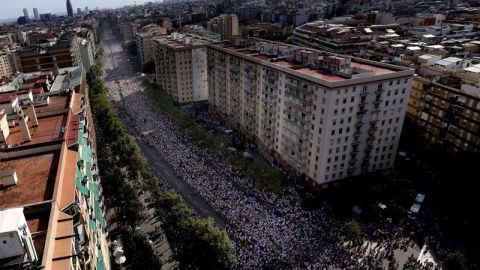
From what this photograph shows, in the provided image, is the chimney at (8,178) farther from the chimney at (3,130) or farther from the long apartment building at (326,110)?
the long apartment building at (326,110)

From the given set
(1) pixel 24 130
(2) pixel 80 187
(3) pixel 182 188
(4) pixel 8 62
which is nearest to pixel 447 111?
(3) pixel 182 188

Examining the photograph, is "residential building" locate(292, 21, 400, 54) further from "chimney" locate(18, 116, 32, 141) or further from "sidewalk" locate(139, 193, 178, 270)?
"chimney" locate(18, 116, 32, 141)

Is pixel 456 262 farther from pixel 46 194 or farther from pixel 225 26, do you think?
pixel 225 26

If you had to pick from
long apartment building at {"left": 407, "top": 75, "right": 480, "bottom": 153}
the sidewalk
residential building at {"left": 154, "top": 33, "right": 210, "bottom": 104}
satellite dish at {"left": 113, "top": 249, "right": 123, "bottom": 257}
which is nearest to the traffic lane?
the sidewalk

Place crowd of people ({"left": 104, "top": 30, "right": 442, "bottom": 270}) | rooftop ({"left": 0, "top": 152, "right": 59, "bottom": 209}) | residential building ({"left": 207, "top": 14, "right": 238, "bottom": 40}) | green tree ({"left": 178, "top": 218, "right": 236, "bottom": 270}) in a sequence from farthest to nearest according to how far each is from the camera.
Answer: residential building ({"left": 207, "top": 14, "right": 238, "bottom": 40}), crowd of people ({"left": 104, "top": 30, "right": 442, "bottom": 270}), green tree ({"left": 178, "top": 218, "right": 236, "bottom": 270}), rooftop ({"left": 0, "top": 152, "right": 59, "bottom": 209})

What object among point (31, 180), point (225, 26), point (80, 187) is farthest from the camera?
point (225, 26)
